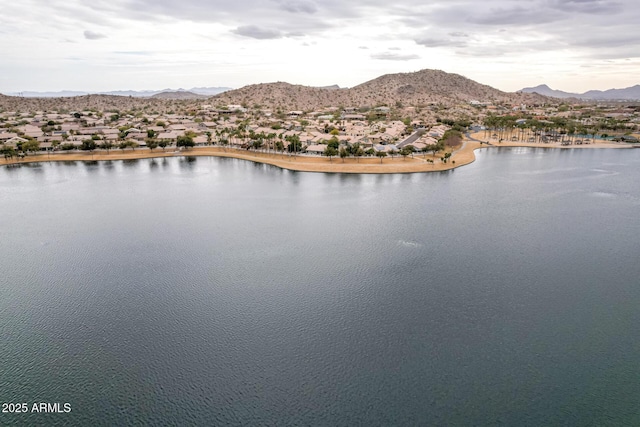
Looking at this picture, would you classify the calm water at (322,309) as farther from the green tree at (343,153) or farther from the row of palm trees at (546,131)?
the row of palm trees at (546,131)

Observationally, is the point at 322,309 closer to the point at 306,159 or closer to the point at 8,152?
the point at 306,159

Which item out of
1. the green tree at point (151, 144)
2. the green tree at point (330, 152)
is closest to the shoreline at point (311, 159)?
the green tree at point (151, 144)

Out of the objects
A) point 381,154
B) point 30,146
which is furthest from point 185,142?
point 381,154

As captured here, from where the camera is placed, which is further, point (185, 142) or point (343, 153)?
point (185, 142)

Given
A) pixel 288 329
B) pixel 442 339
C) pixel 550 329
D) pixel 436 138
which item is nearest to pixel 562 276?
pixel 550 329

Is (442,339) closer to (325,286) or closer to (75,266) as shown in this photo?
(325,286)

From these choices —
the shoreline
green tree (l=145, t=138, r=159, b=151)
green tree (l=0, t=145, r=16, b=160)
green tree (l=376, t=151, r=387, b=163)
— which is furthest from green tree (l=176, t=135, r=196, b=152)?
green tree (l=376, t=151, r=387, b=163)

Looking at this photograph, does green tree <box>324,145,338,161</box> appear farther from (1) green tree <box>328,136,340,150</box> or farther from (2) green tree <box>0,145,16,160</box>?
(2) green tree <box>0,145,16,160</box>
